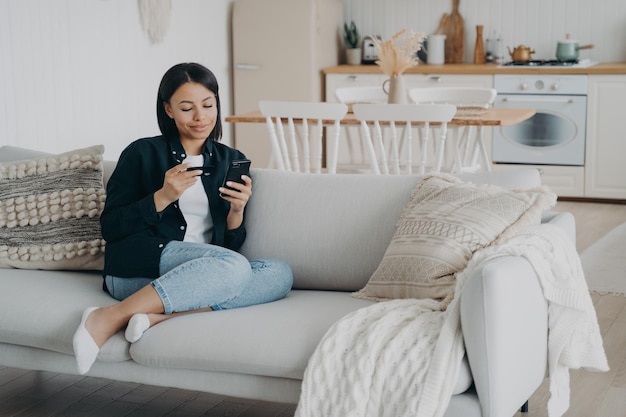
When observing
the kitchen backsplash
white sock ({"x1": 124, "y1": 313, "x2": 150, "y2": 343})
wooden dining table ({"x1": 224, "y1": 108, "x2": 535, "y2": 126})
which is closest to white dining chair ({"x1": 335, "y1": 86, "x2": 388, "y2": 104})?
wooden dining table ({"x1": 224, "y1": 108, "x2": 535, "y2": 126})

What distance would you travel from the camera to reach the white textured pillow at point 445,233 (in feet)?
8.22

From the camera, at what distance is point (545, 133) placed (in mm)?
6277

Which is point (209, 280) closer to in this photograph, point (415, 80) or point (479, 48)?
point (415, 80)

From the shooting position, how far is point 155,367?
2.48 m

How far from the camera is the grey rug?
423cm

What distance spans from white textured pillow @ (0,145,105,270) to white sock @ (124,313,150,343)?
0.64m

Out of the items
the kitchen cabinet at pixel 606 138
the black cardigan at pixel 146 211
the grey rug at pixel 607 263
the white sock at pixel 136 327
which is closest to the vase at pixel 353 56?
the kitchen cabinet at pixel 606 138

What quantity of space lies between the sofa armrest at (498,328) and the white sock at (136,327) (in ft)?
2.75

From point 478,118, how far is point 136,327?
247 cm

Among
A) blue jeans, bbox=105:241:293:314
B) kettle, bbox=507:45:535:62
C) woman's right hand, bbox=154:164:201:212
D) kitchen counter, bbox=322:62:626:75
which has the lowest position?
blue jeans, bbox=105:241:293:314

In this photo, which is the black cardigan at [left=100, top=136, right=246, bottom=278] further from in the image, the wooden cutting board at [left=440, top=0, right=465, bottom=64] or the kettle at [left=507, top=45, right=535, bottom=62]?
the wooden cutting board at [left=440, top=0, right=465, bottom=64]

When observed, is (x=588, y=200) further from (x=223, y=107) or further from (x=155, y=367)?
(x=155, y=367)

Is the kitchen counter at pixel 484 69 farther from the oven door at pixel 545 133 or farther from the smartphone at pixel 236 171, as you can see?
the smartphone at pixel 236 171

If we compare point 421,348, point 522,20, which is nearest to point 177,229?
point 421,348
